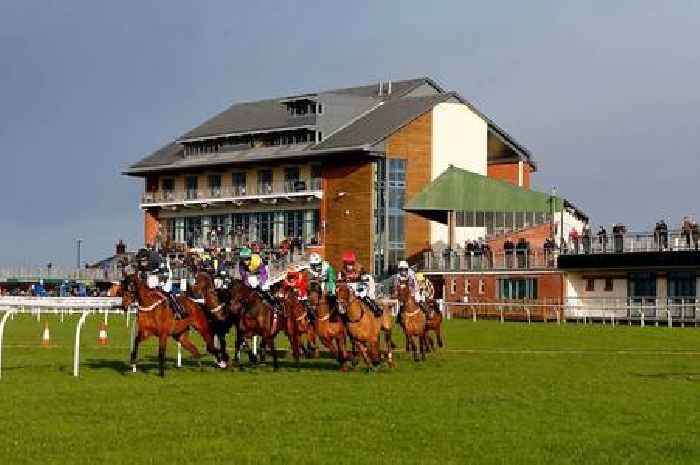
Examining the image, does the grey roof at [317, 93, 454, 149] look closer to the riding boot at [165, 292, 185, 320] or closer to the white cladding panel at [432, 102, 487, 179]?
the white cladding panel at [432, 102, 487, 179]

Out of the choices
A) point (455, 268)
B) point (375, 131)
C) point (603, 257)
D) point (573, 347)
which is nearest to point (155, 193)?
point (375, 131)

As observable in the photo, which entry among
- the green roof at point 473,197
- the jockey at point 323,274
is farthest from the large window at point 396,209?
the jockey at point 323,274

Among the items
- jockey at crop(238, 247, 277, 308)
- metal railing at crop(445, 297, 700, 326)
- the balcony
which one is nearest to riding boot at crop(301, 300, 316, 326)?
jockey at crop(238, 247, 277, 308)

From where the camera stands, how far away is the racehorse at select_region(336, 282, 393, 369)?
28266mm

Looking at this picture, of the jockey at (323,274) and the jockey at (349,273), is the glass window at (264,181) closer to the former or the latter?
the jockey at (323,274)

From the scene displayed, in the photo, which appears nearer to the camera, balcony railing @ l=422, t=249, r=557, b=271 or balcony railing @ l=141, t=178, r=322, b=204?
balcony railing @ l=422, t=249, r=557, b=271

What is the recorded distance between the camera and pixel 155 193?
99812 millimetres

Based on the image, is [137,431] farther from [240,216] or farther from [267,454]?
[240,216]

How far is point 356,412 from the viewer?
62.8 feet

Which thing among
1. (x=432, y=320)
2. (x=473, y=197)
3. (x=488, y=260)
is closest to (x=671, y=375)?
(x=432, y=320)

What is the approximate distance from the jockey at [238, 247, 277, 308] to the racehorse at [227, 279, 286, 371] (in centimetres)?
39

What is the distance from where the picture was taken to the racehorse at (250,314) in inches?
1131

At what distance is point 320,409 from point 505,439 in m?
3.88

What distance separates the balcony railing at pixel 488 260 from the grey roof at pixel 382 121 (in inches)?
348
